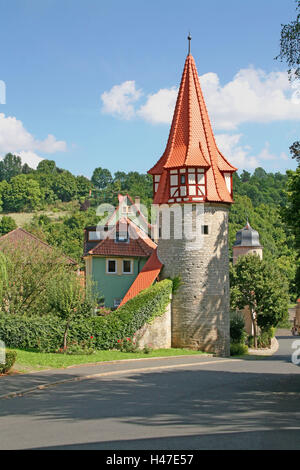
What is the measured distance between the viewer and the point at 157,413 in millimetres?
13469

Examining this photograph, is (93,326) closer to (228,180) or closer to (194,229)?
(194,229)

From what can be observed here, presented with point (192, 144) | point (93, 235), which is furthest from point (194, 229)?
point (93, 235)

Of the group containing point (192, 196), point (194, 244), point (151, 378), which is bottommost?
point (151, 378)

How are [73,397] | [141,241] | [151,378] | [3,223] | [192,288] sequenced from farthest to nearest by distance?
[3,223], [141,241], [192,288], [151,378], [73,397]

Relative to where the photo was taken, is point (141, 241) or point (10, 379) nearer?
point (10, 379)

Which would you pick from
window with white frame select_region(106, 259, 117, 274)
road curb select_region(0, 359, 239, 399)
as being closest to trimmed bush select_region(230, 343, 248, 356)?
road curb select_region(0, 359, 239, 399)

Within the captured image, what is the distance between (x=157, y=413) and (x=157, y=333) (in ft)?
70.9

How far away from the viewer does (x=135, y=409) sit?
559 inches

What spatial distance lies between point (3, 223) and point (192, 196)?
77754 mm

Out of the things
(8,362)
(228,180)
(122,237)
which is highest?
(228,180)

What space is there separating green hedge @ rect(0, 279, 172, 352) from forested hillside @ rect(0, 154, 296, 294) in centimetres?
5388

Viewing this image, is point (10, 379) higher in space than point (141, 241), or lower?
lower

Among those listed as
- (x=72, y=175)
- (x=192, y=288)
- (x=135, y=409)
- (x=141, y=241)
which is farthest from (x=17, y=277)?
(x=72, y=175)
